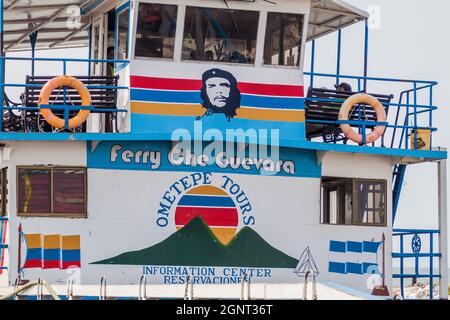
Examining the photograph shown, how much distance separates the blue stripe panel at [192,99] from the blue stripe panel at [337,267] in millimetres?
2631

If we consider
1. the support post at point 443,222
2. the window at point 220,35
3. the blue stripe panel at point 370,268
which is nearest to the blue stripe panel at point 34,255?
the window at point 220,35

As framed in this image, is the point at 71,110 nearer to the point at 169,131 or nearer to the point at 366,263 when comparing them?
the point at 169,131

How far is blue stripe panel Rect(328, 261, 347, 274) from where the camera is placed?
2238cm

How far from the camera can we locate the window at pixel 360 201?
22953 mm

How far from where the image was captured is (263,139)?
2183 cm

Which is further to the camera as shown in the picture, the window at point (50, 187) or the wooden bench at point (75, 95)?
the wooden bench at point (75, 95)

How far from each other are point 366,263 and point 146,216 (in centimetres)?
392

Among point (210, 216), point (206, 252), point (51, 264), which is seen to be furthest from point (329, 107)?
point (51, 264)

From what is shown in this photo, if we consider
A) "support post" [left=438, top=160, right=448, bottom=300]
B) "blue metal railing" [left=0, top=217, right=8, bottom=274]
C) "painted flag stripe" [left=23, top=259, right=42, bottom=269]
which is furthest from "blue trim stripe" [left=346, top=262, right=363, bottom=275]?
"blue metal railing" [left=0, top=217, right=8, bottom=274]

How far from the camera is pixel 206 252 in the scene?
21641 mm

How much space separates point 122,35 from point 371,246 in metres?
5.48

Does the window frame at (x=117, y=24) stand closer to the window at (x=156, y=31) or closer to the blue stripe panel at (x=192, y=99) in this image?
the window at (x=156, y=31)

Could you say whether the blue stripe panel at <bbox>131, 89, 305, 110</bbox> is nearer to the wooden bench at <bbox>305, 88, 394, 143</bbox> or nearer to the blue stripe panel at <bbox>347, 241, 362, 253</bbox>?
the wooden bench at <bbox>305, 88, 394, 143</bbox>

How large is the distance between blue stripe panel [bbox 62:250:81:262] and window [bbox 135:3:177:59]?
336 cm
